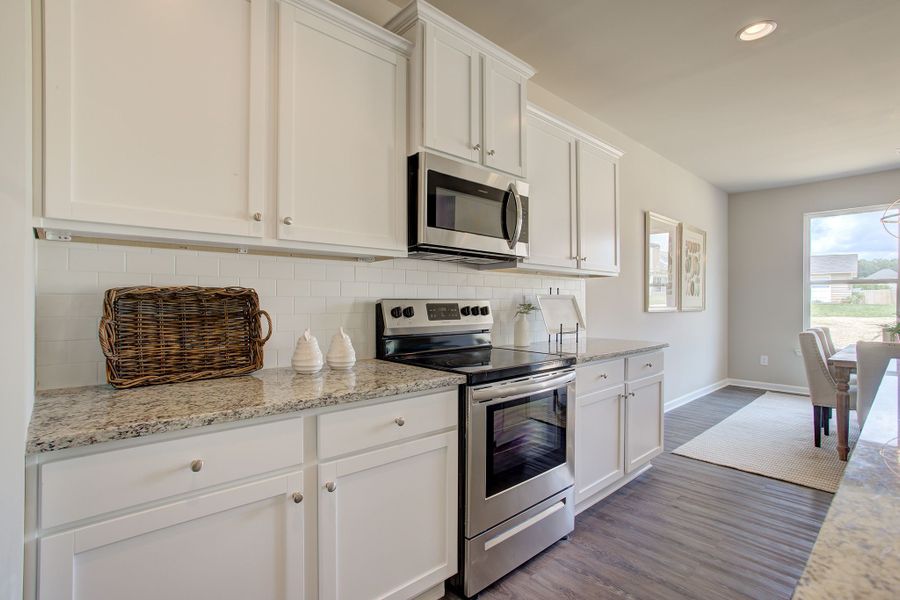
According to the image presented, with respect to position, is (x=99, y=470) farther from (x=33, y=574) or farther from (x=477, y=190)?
(x=477, y=190)

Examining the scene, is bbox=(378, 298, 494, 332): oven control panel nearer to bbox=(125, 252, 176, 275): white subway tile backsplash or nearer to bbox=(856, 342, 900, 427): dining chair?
bbox=(125, 252, 176, 275): white subway tile backsplash

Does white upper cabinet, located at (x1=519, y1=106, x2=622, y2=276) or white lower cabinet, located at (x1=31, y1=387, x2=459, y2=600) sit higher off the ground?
white upper cabinet, located at (x1=519, y1=106, x2=622, y2=276)

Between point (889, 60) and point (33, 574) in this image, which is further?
point (889, 60)

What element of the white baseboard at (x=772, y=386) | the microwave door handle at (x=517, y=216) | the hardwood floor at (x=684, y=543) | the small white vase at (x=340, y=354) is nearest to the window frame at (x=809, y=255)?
the white baseboard at (x=772, y=386)

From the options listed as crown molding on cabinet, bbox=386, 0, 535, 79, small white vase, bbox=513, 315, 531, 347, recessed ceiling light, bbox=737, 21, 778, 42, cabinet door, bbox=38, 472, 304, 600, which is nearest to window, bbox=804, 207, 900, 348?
recessed ceiling light, bbox=737, 21, 778, 42

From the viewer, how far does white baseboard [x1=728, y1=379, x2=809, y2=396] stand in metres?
5.49

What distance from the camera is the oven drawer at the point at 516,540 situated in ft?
5.56

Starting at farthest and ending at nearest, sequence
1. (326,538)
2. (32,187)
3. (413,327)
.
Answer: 1. (413,327)
2. (326,538)
3. (32,187)

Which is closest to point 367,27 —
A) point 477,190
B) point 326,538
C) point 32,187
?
point 477,190

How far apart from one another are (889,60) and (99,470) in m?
4.39

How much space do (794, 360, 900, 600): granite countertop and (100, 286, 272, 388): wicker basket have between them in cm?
158

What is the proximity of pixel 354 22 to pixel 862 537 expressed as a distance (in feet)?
6.69

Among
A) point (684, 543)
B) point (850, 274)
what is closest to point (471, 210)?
point (684, 543)

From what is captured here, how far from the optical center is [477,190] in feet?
6.82
